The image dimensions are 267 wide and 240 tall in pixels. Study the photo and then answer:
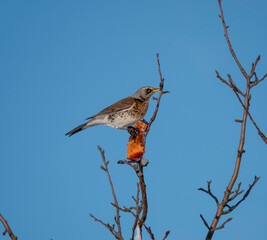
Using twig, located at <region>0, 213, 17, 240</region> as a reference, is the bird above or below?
above

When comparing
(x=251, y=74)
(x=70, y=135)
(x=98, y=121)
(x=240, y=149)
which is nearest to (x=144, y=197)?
(x=240, y=149)

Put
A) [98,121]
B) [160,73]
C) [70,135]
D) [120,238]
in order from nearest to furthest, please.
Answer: [120,238], [160,73], [70,135], [98,121]

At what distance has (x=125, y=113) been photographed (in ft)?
19.0

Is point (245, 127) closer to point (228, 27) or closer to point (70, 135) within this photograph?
point (228, 27)

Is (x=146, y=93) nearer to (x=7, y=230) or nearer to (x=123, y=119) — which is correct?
(x=123, y=119)

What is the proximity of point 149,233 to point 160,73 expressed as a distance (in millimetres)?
1677

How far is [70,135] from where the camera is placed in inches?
214

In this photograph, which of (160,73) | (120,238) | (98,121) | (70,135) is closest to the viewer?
(120,238)

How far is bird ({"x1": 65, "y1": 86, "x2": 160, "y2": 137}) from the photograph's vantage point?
18.7ft

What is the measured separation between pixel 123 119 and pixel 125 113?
0.13 meters

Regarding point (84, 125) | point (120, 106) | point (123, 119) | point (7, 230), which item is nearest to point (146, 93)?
point (120, 106)

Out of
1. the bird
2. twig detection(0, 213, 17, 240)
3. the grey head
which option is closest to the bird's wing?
the bird

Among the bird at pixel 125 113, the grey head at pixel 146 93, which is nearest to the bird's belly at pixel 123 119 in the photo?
the bird at pixel 125 113

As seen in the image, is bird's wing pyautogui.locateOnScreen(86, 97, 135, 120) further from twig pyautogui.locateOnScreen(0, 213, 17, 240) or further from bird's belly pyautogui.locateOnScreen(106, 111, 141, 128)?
twig pyautogui.locateOnScreen(0, 213, 17, 240)
